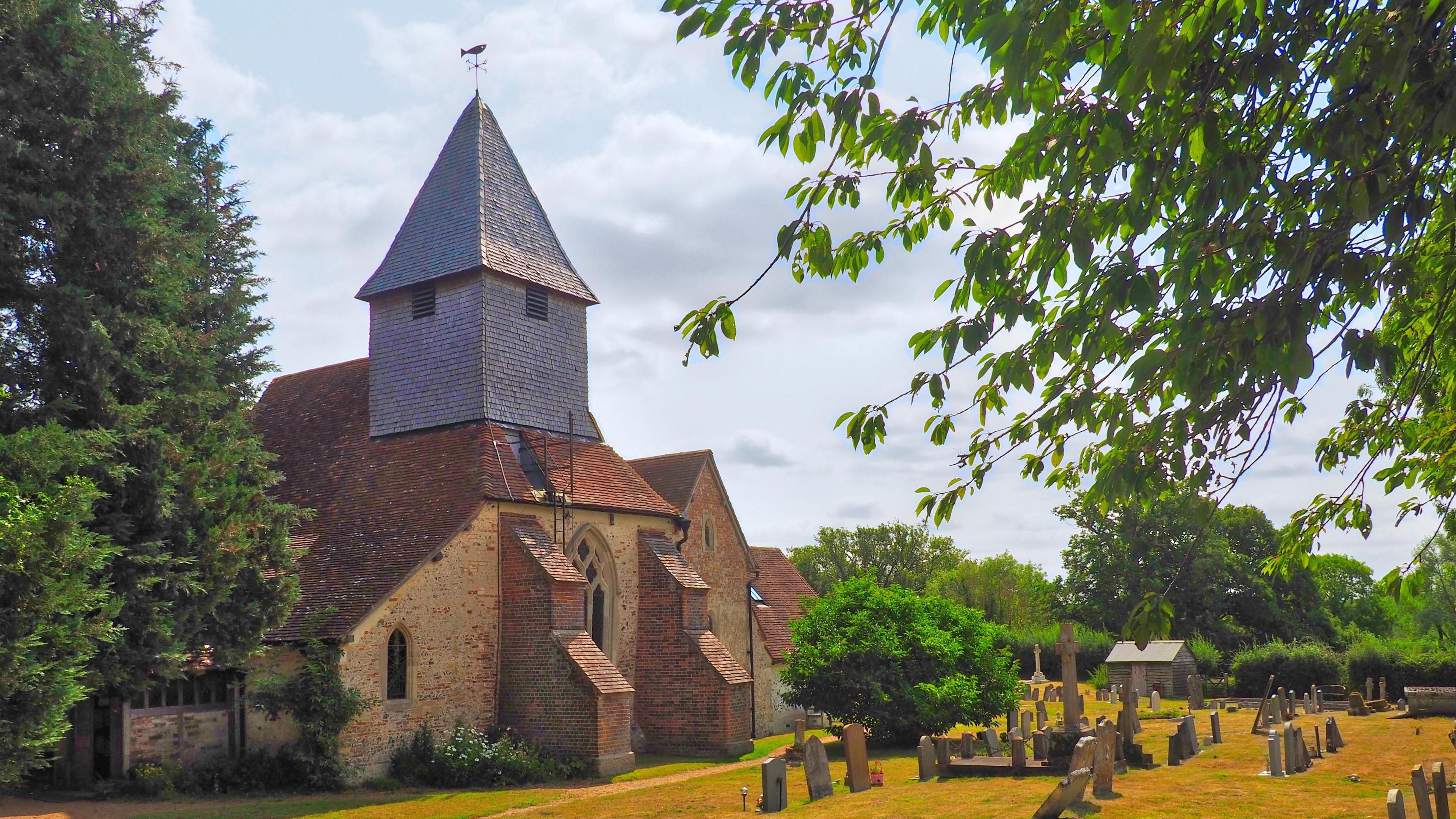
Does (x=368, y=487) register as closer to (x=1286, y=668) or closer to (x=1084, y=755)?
(x=1084, y=755)

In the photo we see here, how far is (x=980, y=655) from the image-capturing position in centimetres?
2528

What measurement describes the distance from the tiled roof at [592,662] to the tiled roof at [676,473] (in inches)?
271

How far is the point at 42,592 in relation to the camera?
537 inches

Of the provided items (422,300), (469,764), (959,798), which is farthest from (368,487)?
(959,798)

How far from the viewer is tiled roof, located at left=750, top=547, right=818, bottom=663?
30.8 m

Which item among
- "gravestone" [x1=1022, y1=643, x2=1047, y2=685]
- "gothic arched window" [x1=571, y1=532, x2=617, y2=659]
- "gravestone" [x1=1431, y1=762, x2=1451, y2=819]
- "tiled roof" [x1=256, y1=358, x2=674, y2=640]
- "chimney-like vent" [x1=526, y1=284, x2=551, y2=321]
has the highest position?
"chimney-like vent" [x1=526, y1=284, x2=551, y2=321]

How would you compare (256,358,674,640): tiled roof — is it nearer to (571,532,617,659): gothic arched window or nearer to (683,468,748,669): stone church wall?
(571,532,617,659): gothic arched window

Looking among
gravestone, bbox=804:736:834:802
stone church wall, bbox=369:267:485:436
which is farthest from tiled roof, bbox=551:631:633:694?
stone church wall, bbox=369:267:485:436

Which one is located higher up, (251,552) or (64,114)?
(64,114)

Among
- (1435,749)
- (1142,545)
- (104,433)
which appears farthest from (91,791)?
(1142,545)

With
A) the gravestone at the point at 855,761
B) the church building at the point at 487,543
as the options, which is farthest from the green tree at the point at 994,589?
the gravestone at the point at 855,761

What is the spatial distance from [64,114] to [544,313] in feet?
40.0

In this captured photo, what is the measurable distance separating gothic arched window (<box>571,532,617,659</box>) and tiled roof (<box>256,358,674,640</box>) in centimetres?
108

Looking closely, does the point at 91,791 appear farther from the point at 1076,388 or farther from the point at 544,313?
the point at 1076,388
